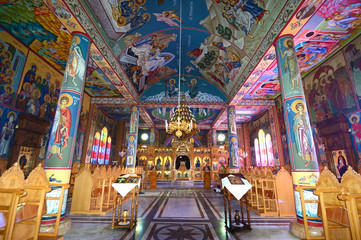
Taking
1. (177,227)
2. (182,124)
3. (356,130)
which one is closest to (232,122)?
(182,124)

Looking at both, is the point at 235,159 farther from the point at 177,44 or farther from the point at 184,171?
the point at 184,171

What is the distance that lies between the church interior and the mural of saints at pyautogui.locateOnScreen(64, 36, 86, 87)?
0.03m

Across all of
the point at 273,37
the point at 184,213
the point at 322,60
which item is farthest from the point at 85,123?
the point at 322,60

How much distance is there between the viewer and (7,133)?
6.54 m

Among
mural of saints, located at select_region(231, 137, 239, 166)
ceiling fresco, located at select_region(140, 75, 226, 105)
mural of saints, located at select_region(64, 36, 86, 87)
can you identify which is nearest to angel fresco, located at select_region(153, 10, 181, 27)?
mural of saints, located at select_region(64, 36, 86, 87)

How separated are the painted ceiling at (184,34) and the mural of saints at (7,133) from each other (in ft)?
10.2

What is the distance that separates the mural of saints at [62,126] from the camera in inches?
167

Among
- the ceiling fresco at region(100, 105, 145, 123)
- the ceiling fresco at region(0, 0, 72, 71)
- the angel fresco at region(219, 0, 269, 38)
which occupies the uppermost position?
the angel fresco at region(219, 0, 269, 38)

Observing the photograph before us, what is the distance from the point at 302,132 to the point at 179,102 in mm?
4891

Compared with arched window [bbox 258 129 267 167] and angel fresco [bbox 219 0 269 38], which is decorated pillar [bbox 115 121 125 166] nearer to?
arched window [bbox 258 129 267 167]

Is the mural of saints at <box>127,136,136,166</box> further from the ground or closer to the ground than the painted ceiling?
closer to the ground

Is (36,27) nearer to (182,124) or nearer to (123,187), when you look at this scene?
(182,124)

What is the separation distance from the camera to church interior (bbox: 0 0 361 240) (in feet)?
11.9

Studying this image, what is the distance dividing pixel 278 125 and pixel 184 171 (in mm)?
11532
